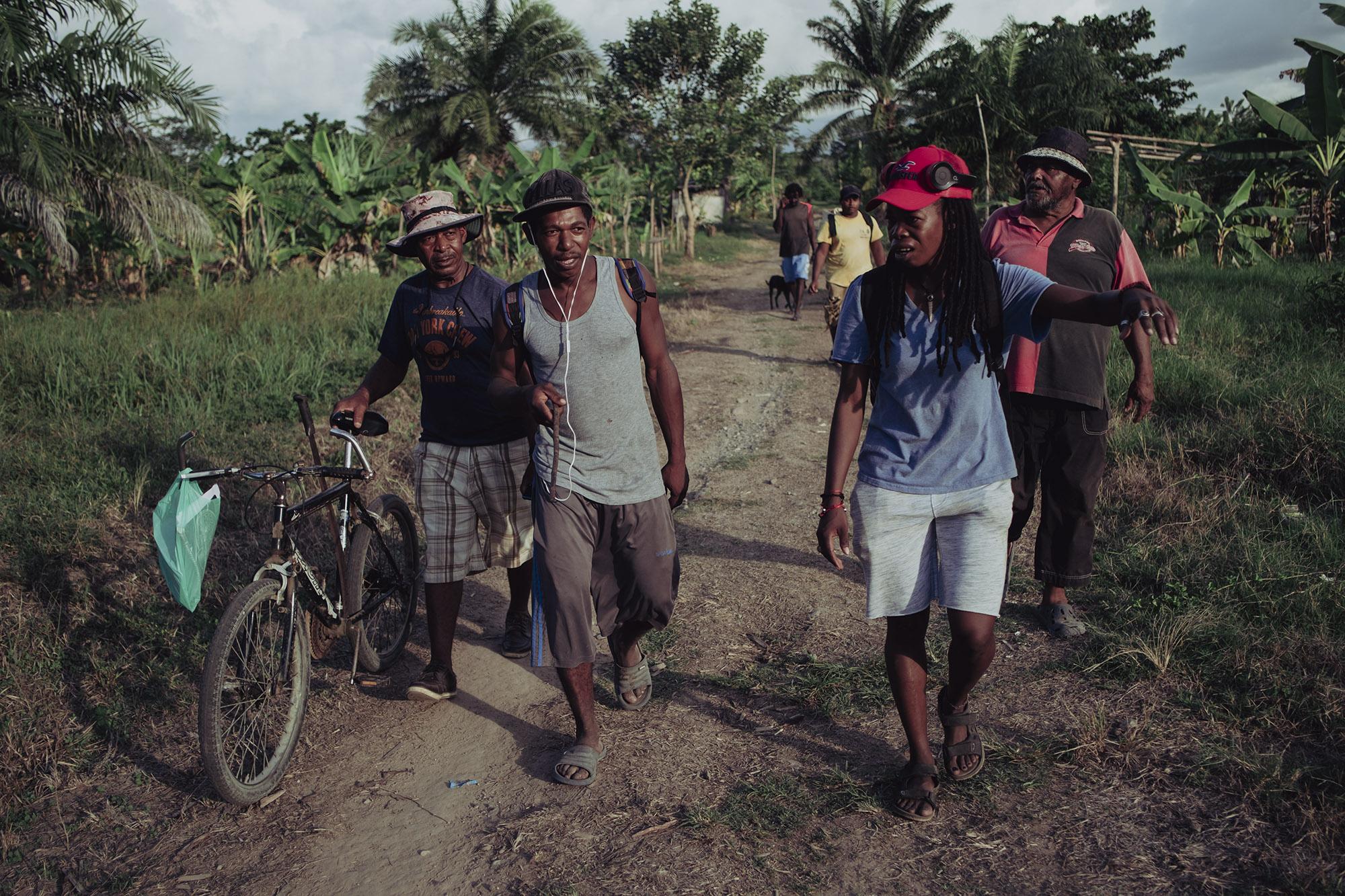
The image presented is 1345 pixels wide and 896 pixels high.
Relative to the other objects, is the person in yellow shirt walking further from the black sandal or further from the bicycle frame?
the black sandal

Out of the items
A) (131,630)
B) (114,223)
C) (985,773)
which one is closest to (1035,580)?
(985,773)

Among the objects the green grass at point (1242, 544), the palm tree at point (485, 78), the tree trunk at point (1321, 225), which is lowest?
the green grass at point (1242, 544)

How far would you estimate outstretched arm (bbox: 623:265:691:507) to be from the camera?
3.48 m

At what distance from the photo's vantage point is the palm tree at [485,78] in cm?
3062

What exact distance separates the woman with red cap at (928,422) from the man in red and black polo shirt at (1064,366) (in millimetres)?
1285

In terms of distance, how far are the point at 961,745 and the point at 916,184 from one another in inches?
72.7

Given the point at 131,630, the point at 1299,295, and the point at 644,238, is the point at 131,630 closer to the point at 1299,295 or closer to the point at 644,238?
the point at 1299,295

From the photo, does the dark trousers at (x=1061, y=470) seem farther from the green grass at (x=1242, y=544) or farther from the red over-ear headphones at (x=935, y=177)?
the red over-ear headphones at (x=935, y=177)

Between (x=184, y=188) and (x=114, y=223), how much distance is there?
1224mm

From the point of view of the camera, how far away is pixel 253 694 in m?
A: 3.52

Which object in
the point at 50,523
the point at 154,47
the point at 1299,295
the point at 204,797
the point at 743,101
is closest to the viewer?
the point at 204,797

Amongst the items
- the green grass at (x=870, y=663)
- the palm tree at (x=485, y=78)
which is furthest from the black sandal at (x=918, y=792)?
the palm tree at (x=485, y=78)

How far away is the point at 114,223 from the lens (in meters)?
11.4

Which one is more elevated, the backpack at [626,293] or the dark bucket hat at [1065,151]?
the dark bucket hat at [1065,151]
